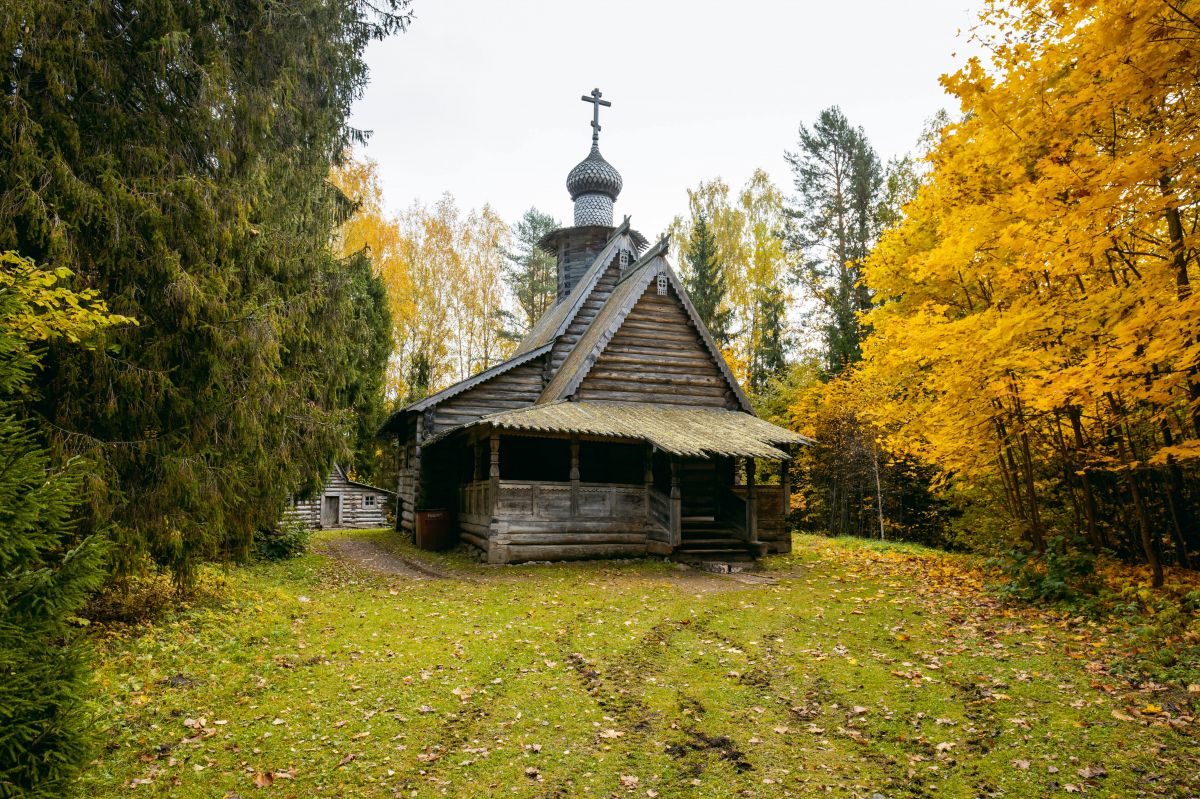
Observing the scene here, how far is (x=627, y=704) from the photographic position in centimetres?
616

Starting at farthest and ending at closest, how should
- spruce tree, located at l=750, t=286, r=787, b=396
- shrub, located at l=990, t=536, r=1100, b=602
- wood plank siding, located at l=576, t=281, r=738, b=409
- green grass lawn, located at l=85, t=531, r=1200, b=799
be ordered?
1. spruce tree, located at l=750, t=286, r=787, b=396
2. wood plank siding, located at l=576, t=281, r=738, b=409
3. shrub, located at l=990, t=536, r=1100, b=602
4. green grass lawn, located at l=85, t=531, r=1200, b=799

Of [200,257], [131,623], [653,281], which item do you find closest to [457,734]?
[131,623]

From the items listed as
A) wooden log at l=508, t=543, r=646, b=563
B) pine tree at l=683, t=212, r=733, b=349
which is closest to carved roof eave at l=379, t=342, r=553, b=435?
wooden log at l=508, t=543, r=646, b=563

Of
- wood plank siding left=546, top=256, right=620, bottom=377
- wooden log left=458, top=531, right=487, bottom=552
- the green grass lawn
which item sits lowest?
the green grass lawn

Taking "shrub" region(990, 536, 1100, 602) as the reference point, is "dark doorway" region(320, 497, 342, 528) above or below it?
above

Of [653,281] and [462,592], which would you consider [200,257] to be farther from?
[653,281]

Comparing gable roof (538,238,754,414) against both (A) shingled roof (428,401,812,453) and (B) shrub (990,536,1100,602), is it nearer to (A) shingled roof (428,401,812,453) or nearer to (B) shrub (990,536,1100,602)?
(A) shingled roof (428,401,812,453)

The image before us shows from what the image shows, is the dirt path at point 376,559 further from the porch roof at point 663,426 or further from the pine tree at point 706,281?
the pine tree at point 706,281

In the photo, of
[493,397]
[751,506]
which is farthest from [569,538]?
[493,397]

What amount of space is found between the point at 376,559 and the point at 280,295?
8.34 meters

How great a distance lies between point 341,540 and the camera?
2052 cm

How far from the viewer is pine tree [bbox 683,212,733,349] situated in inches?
1176

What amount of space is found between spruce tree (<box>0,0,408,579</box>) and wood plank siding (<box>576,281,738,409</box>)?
29.7 ft

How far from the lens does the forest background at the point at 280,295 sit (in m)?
5.73
